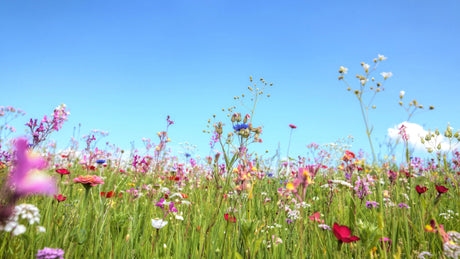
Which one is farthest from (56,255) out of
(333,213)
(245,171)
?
(333,213)

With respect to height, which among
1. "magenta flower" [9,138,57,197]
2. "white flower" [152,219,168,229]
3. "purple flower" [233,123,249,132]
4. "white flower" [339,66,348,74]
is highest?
"white flower" [339,66,348,74]

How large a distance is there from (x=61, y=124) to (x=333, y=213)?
338 cm

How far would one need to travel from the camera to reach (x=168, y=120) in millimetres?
3893

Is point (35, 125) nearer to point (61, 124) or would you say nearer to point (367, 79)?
point (61, 124)

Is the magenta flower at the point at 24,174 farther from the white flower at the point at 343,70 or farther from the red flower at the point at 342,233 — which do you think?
the white flower at the point at 343,70

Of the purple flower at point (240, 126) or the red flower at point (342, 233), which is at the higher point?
the purple flower at point (240, 126)

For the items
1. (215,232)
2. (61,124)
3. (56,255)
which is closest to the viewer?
(56,255)

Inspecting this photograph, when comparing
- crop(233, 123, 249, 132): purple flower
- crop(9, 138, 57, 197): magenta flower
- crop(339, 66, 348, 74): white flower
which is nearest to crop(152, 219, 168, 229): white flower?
crop(233, 123, 249, 132): purple flower

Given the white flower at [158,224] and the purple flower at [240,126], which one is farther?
the purple flower at [240,126]

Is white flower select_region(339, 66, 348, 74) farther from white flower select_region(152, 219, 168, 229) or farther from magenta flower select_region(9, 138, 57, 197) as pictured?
magenta flower select_region(9, 138, 57, 197)

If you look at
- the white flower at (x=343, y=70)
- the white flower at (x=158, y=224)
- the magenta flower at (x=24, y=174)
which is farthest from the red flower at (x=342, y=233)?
the white flower at (x=343, y=70)

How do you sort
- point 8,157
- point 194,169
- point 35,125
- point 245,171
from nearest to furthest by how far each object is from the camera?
point 245,171, point 35,125, point 8,157, point 194,169

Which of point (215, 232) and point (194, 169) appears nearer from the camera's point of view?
point (215, 232)

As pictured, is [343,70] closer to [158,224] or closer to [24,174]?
[158,224]
